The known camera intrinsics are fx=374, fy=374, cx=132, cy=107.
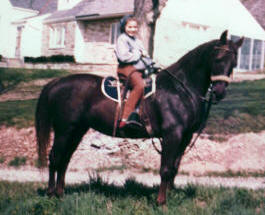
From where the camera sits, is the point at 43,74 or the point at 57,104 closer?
the point at 57,104

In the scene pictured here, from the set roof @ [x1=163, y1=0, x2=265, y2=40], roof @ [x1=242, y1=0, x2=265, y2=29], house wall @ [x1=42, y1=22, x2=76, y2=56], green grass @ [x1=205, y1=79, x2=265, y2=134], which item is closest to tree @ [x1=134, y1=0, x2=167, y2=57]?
green grass @ [x1=205, y1=79, x2=265, y2=134]

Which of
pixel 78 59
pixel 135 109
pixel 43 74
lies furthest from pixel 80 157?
pixel 78 59

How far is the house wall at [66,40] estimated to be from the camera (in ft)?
89.1

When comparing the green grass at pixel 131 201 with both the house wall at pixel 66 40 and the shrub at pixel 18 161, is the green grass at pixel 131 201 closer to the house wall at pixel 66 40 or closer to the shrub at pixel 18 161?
the shrub at pixel 18 161

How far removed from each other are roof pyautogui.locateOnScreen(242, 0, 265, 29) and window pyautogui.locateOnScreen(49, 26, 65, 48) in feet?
47.5

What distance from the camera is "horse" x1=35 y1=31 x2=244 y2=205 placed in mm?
5762

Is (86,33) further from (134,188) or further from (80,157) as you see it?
(134,188)

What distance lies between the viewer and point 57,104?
6570 mm

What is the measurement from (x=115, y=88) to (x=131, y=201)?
186 centimetres

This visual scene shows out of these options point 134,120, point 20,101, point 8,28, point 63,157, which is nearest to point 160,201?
point 134,120

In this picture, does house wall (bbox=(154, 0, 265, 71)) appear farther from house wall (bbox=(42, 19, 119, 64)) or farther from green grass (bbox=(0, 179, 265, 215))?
green grass (bbox=(0, 179, 265, 215))

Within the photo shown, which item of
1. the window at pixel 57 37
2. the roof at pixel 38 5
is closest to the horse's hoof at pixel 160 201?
the window at pixel 57 37

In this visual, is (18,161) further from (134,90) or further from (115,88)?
(134,90)

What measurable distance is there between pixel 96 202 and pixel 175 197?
4.12 feet
